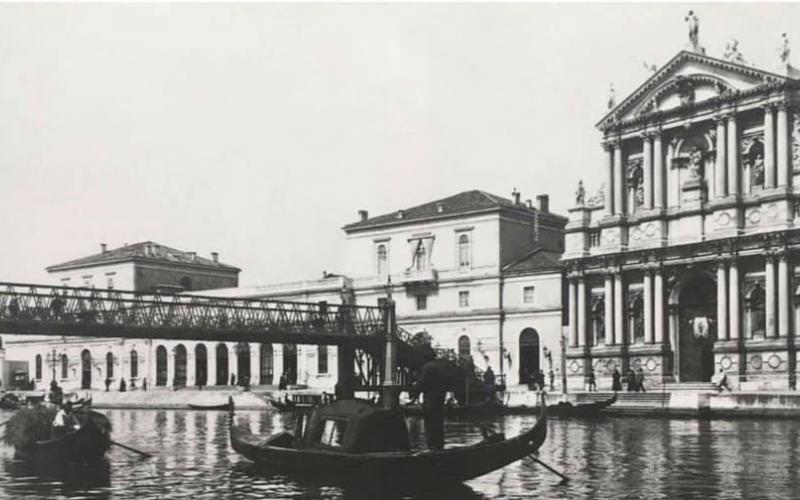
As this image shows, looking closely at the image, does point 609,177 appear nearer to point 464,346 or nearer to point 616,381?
point 616,381

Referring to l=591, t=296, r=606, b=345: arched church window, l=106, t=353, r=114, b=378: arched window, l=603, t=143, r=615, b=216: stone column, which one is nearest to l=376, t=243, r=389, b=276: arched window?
l=591, t=296, r=606, b=345: arched church window

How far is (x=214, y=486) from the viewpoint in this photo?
Answer: 22.4 metres

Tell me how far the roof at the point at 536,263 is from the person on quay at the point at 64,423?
1676 inches

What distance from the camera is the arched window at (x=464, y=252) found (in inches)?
2817

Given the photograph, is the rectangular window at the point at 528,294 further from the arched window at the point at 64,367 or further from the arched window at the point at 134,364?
the arched window at the point at 64,367

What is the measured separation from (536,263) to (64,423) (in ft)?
146

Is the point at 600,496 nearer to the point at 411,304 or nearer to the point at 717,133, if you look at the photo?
the point at 717,133

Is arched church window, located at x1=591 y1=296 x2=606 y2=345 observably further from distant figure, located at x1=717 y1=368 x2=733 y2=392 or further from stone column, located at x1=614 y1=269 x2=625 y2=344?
distant figure, located at x1=717 y1=368 x2=733 y2=392

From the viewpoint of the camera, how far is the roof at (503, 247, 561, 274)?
6750cm

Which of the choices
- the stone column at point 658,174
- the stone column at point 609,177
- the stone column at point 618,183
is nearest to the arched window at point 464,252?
the stone column at point 609,177

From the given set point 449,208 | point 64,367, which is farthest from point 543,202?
point 64,367

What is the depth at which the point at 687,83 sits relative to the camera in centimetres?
5794

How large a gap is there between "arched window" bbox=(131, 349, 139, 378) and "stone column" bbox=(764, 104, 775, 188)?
170 ft

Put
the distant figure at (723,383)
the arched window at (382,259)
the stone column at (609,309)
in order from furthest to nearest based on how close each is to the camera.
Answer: the arched window at (382,259) < the stone column at (609,309) < the distant figure at (723,383)
